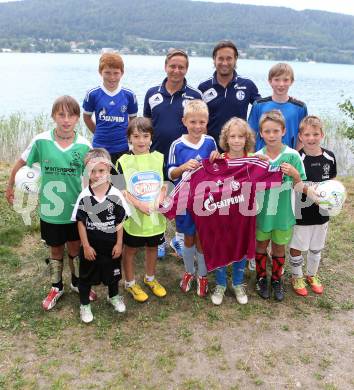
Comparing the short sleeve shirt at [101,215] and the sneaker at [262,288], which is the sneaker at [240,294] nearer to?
the sneaker at [262,288]

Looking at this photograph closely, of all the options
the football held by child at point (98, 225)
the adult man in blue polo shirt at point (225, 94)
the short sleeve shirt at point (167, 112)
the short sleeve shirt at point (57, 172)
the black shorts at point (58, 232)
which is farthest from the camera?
the adult man in blue polo shirt at point (225, 94)

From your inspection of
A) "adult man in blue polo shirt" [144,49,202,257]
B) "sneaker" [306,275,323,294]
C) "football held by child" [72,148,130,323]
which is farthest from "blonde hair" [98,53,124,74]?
"sneaker" [306,275,323,294]

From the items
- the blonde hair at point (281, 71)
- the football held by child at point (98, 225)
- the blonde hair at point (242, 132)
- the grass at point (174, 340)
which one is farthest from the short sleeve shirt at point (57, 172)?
the blonde hair at point (281, 71)

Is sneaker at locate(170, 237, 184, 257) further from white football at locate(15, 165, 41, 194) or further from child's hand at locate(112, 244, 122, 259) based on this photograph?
white football at locate(15, 165, 41, 194)

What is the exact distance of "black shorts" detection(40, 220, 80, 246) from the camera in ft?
12.7

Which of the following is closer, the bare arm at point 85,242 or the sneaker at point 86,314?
the bare arm at point 85,242

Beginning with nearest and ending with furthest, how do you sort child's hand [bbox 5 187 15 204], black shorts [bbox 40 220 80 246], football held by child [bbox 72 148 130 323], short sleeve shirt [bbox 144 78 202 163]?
football held by child [bbox 72 148 130 323] < black shorts [bbox 40 220 80 246] < child's hand [bbox 5 187 15 204] < short sleeve shirt [bbox 144 78 202 163]

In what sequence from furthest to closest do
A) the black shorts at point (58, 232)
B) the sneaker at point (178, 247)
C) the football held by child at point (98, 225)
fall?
1. the sneaker at point (178, 247)
2. the black shorts at point (58, 232)
3. the football held by child at point (98, 225)

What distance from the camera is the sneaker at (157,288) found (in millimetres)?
4297

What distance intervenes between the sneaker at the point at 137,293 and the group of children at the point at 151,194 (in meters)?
0.01

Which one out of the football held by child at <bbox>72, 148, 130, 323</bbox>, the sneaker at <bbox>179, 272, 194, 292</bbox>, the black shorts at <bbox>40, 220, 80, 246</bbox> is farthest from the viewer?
the sneaker at <bbox>179, 272, 194, 292</bbox>

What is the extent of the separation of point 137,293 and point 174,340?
2.50ft

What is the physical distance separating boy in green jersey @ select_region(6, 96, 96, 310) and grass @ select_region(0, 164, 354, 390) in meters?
0.82

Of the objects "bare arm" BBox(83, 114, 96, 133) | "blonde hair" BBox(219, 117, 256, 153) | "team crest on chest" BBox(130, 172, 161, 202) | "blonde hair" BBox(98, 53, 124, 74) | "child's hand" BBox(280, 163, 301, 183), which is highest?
"blonde hair" BBox(98, 53, 124, 74)
